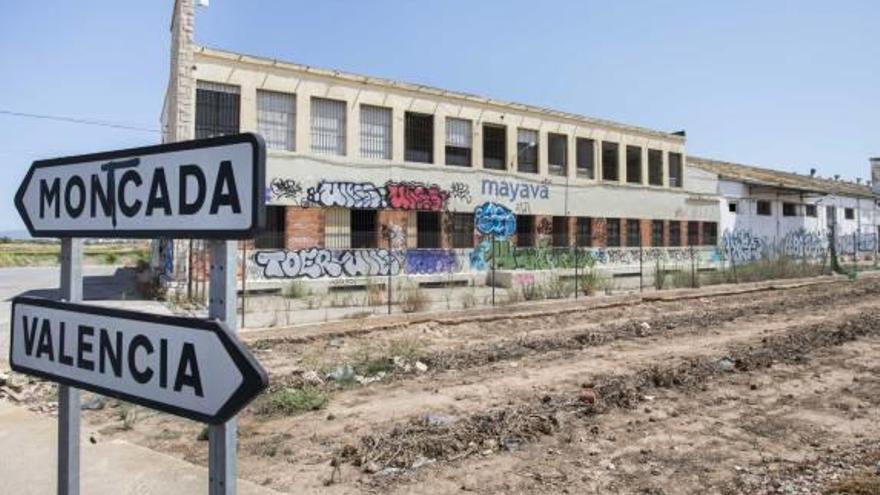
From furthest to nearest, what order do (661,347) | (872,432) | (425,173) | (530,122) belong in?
(530,122) → (425,173) → (661,347) → (872,432)

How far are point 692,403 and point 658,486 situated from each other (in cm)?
278

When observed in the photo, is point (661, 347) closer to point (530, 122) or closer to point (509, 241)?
point (509, 241)

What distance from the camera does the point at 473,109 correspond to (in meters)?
32.2

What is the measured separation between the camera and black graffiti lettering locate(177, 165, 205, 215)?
2.29 metres

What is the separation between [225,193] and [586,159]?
37097 millimetres

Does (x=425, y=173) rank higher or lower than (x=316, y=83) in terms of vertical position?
lower

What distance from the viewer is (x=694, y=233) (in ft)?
141

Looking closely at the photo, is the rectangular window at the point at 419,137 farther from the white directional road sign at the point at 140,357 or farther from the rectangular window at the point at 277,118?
the white directional road sign at the point at 140,357

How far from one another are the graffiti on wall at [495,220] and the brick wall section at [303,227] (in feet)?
26.9

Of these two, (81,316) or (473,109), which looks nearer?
(81,316)

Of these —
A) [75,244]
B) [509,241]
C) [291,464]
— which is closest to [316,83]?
[509,241]

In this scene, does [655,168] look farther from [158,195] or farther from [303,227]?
[158,195]

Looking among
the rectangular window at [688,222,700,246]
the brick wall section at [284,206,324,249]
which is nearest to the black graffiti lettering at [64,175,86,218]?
the brick wall section at [284,206,324,249]

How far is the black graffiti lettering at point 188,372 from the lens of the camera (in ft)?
7.30
